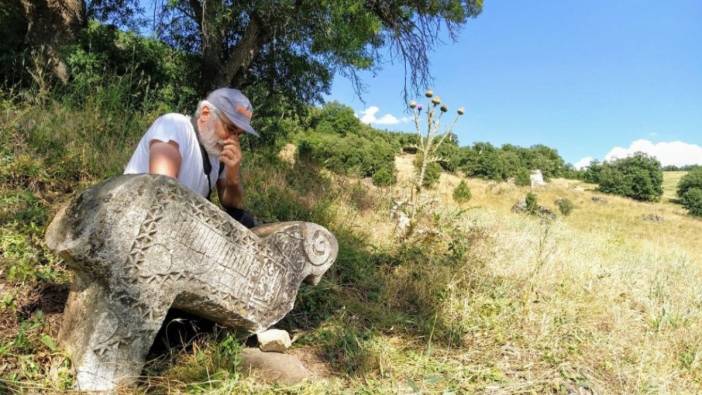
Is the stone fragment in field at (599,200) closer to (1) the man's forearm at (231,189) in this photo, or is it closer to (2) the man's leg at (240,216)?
(2) the man's leg at (240,216)

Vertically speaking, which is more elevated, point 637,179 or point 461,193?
point 637,179

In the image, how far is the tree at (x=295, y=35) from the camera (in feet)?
25.5

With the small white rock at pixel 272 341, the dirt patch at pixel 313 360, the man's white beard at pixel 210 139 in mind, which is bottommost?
the dirt patch at pixel 313 360

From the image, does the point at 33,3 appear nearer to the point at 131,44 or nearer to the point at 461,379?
the point at 131,44

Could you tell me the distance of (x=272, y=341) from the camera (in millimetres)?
2531

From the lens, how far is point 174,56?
9.32m

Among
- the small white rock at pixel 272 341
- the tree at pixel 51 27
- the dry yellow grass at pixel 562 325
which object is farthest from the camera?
the tree at pixel 51 27

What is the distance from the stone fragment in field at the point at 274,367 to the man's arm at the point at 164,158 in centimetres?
114

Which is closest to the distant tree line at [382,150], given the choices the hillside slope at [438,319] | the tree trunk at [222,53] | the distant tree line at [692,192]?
the distant tree line at [692,192]

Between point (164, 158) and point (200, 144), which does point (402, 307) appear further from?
point (164, 158)

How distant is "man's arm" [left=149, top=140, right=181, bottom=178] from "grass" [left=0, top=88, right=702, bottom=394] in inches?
38.9

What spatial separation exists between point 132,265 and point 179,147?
696 mm

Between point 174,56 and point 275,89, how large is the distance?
2398 mm

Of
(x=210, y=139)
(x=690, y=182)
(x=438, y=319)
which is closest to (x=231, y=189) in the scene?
(x=210, y=139)
